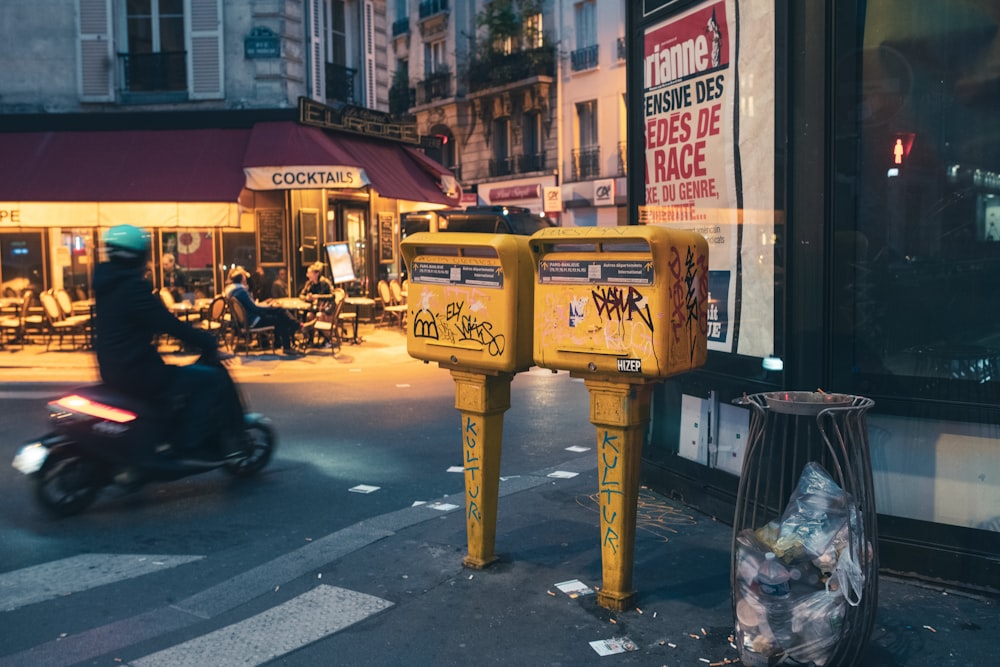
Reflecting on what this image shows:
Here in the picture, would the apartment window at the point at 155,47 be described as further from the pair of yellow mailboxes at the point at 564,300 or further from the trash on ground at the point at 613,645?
the trash on ground at the point at 613,645

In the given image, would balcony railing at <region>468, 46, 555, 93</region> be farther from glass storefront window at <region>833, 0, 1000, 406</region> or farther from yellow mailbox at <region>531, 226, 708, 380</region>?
yellow mailbox at <region>531, 226, 708, 380</region>

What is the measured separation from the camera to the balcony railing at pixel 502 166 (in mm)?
36188

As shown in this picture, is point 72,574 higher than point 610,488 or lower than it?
lower

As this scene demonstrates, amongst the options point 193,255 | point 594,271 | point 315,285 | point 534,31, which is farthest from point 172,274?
point 534,31

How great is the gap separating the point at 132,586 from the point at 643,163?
3913 mm

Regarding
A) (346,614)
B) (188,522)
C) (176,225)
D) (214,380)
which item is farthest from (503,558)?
(176,225)

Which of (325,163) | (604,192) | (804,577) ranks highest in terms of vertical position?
(604,192)

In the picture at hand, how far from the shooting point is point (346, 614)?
434cm

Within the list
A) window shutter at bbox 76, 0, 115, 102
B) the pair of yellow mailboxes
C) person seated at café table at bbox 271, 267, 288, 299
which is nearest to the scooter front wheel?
the pair of yellow mailboxes

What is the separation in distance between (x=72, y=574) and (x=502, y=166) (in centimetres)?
3255

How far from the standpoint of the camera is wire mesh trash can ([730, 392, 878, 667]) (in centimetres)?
351

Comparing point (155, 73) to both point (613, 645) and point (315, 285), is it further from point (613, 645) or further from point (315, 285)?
point (613, 645)

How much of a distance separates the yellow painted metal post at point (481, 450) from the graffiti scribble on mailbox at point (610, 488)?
68 centimetres

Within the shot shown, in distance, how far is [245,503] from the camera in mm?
6480
